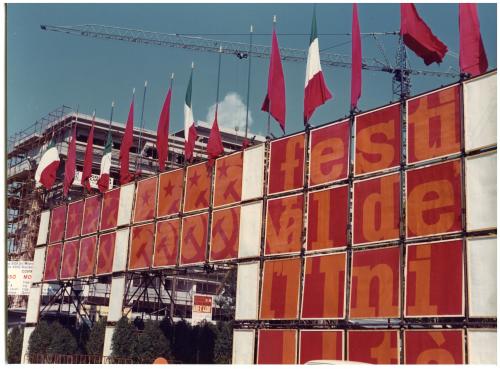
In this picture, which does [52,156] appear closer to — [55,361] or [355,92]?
[55,361]

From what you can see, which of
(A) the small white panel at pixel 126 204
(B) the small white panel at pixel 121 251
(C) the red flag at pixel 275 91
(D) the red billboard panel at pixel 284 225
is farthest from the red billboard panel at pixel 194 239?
(C) the red flag at pixel 275 91

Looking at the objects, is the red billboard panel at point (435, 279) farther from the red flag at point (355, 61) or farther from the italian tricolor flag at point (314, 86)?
the italian tricolor flag at point (314, 86)

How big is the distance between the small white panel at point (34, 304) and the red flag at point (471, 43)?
108 feet

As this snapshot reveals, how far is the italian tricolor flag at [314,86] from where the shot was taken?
2716 cm

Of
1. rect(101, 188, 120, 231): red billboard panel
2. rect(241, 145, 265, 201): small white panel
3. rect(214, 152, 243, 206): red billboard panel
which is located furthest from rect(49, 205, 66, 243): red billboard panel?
rect(241, 145, 265, 201): small white panel

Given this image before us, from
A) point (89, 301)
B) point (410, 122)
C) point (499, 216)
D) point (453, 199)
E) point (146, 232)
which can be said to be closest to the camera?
point (499, 216)

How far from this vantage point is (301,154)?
26922mm

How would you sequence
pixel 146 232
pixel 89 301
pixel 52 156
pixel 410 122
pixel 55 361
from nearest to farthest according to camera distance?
pixel 410 122 < pixel 146 232 < pixel 55 361 < pixel 52 156 < pixel 89 301

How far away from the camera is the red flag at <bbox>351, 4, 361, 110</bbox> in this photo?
25.5 m

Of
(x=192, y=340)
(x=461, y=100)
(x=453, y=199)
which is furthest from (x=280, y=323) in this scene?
(x=192, y=340)

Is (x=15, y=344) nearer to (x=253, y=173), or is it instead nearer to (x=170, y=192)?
(x=170, y=192)

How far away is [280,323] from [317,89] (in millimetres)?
10087

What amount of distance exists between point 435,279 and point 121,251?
67.2ft

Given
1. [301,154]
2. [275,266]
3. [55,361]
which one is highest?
[301,154]
